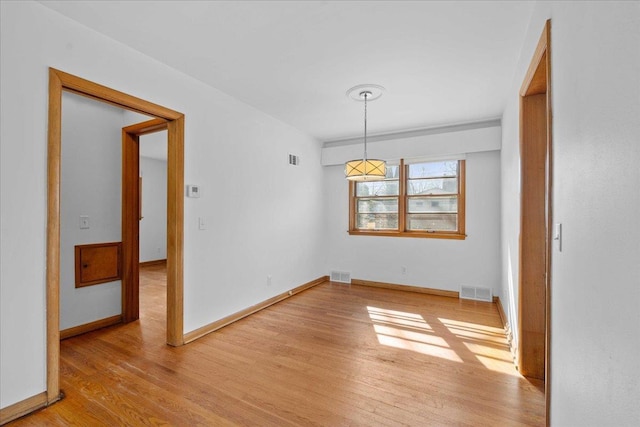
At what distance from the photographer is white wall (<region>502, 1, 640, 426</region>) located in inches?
31.7

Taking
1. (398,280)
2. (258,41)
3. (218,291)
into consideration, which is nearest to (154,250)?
(218,291)

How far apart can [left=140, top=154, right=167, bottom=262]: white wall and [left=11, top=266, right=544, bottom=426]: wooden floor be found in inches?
170

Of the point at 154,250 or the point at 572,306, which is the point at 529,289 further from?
the point at 154,250

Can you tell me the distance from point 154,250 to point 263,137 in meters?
5.27

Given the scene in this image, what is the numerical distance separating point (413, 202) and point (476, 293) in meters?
1.68

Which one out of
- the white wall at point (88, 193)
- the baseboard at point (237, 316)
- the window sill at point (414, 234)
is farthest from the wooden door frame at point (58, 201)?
the window sill at point (414, 234)

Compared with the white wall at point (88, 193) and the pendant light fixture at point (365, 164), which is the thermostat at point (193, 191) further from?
the pendant light fixture at point (365, 164)

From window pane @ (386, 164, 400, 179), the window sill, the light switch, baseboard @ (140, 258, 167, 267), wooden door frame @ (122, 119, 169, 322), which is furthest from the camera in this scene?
baseboard @ (140, 258, 167, 267)

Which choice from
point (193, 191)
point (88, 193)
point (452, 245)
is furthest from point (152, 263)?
point (452, 245)

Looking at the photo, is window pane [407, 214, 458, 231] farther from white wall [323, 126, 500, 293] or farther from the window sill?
white wall [323, 126, 500, 293]

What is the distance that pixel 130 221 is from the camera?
368cm

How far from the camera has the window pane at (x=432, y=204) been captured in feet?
15.9

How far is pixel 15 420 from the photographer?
1896 millimetres

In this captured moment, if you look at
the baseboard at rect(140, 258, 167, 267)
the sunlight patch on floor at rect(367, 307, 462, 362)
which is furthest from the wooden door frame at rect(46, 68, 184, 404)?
the baseboard at rect(140, 258, 167, 267)
